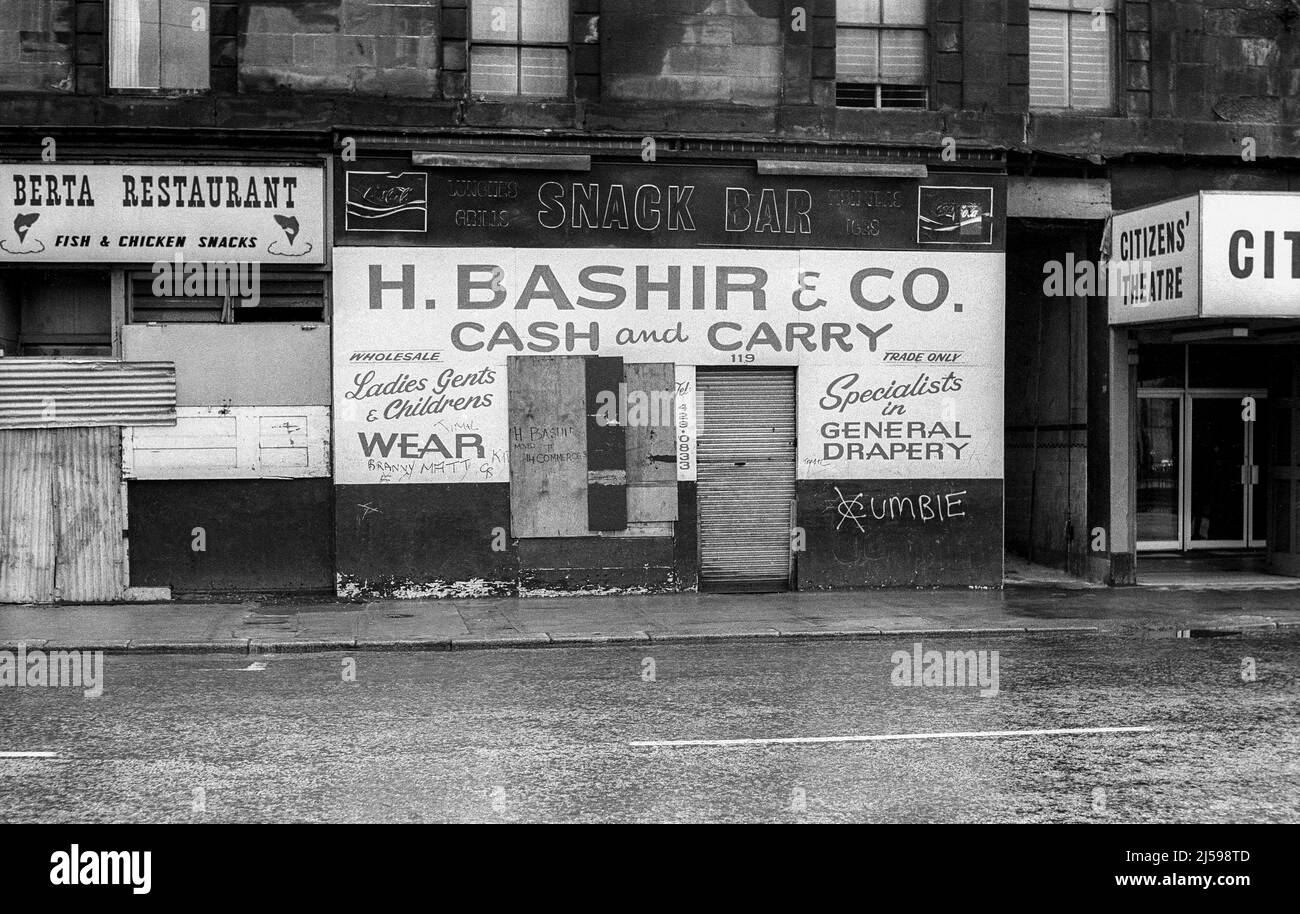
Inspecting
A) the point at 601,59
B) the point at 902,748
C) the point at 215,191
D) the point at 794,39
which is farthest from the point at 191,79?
the point at 902,748

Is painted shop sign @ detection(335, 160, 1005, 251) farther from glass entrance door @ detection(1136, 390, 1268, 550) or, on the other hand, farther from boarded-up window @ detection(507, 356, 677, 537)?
glass entrance door @ detection(1136, 390, 1268, 550)

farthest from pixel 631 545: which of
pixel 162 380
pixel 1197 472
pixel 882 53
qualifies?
pixel 1197 472

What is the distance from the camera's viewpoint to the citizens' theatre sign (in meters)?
Result: 17.1

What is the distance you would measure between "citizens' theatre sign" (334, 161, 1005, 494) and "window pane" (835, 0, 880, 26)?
2.17 m

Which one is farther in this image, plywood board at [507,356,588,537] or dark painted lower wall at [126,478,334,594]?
plywood board at [507,356,588,537]

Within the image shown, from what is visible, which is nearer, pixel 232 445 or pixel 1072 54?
pixel 232 445

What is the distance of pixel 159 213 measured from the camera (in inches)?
656

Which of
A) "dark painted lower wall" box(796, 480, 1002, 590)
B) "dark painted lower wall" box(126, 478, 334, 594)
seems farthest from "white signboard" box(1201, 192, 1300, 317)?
"dark painted lower wall" box(126, 478, 334, 594)

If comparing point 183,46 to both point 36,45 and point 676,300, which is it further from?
point 676,300

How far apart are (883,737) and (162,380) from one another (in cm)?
1087

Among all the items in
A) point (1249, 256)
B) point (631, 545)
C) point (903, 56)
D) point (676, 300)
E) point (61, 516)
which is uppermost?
point (903, 56)

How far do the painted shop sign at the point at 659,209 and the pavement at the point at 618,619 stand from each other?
442cm

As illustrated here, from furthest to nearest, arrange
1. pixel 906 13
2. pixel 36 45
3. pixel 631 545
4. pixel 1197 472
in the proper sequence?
pixel 1197 472, pixel 906 13, pixel 631 545, pixel 36 45

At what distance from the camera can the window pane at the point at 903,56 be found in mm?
18391
